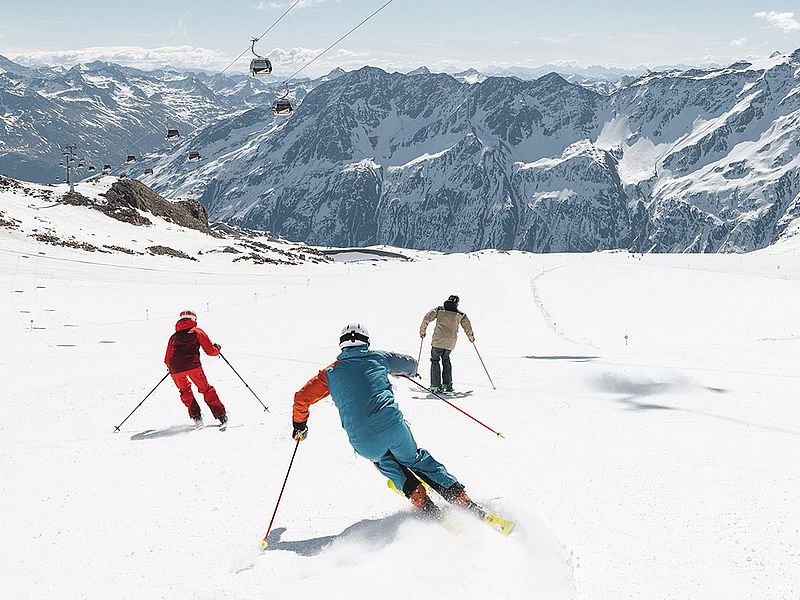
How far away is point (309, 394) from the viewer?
6.91m

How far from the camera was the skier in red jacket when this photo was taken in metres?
10.4

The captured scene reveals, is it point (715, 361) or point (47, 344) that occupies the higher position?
point (715, 361)

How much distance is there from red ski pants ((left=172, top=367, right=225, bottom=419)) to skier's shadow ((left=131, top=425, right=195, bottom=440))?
255mm

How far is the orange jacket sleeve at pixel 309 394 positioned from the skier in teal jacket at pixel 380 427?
0.52ft

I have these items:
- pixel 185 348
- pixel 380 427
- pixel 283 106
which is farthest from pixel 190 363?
pixel 283 106

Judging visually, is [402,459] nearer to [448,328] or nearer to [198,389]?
[198,389]

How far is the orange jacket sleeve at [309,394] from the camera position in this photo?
6828 mm

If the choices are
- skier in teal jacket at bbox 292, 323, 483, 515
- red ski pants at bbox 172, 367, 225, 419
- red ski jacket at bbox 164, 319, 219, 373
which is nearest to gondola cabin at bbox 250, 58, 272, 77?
red ski jacket at bbox 164, 319, 219, 373

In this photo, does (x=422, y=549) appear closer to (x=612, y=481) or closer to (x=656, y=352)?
(x=612, y=481)

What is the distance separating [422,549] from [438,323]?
7230 mm

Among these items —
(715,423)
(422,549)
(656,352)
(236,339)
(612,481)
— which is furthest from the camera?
(236,339)

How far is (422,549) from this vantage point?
5.76 m

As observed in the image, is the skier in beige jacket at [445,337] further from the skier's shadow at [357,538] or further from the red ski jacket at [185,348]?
the skier's shadow at [357,538]

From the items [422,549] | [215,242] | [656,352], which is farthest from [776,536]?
[215,242]
